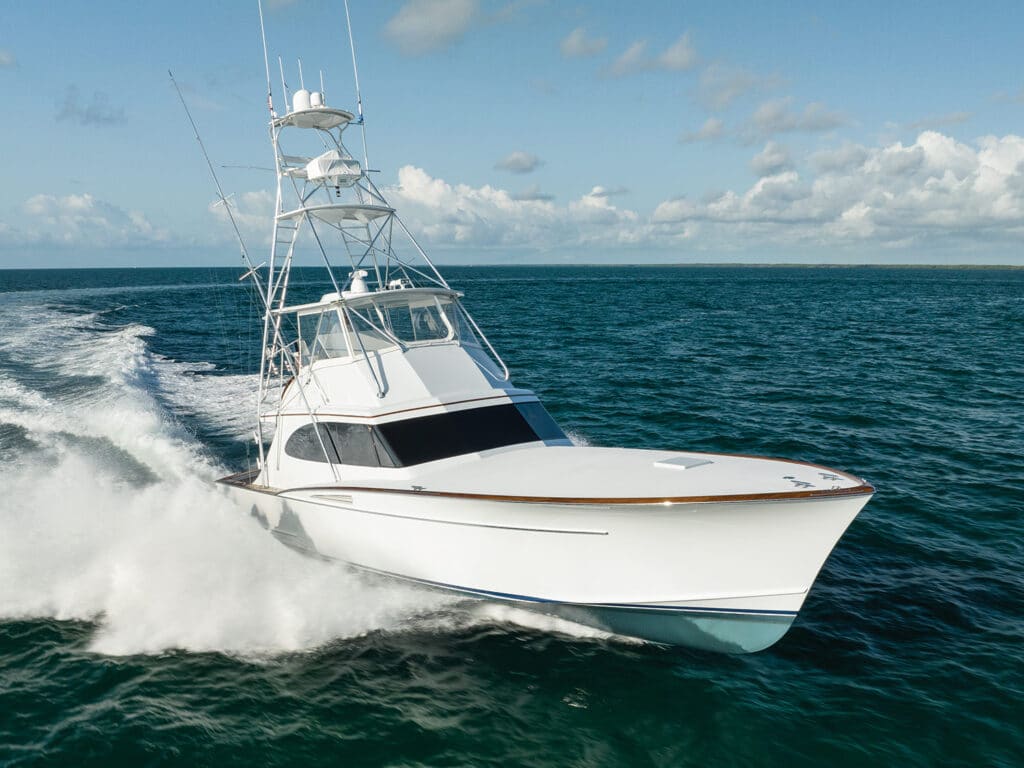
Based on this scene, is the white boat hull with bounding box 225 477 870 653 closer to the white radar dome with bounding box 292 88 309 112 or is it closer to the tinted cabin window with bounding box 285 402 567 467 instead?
the tinted cabin window with bounding box 285 402 567 467

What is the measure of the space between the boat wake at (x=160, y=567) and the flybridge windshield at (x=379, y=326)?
3116 mm

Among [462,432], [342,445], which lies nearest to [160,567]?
[342,445]

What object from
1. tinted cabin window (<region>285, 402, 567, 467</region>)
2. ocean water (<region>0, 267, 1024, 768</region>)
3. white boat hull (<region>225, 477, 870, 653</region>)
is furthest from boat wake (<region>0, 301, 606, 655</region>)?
tinted cabin window (<region>285, 402, 567, 467</region>)

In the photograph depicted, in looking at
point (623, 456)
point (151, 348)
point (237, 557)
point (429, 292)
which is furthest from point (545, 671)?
point (151, 348)

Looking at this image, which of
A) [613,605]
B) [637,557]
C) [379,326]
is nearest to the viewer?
[637,557]

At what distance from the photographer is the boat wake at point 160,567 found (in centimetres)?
854

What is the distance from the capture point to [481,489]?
8109mm

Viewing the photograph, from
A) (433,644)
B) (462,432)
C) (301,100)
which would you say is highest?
(301,100)

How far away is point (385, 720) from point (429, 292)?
6674 mm

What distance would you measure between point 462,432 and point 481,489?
6.31 ft

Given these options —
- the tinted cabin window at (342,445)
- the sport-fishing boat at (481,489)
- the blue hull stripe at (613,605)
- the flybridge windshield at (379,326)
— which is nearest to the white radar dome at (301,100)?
the sport-fishing boat at (481,489)

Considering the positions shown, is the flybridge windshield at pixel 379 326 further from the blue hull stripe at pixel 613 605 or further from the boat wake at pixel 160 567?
the blue hull stripe at pixel 613 605

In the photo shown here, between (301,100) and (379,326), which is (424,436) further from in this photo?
(301,100)

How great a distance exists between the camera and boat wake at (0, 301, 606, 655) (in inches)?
336
